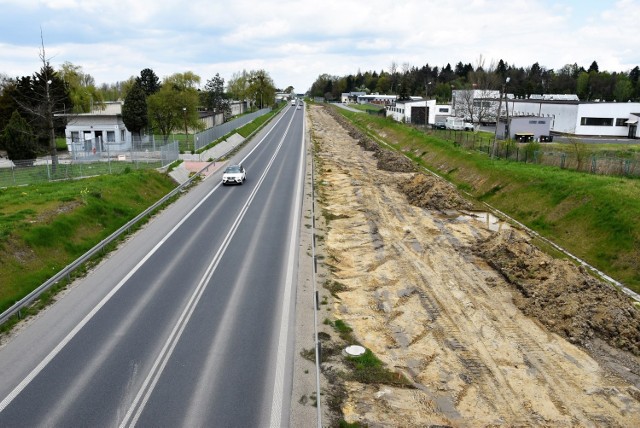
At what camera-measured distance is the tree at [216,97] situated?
103800 millimetres

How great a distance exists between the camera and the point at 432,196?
32.6m

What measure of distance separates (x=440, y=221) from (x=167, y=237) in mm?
15350

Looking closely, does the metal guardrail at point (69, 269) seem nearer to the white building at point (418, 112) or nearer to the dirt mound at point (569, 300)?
the dirt mound at point (569, 300)

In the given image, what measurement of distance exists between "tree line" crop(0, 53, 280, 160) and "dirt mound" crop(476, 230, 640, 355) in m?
33.4

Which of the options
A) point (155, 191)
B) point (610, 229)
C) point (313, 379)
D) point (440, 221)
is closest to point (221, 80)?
point (155, 191)

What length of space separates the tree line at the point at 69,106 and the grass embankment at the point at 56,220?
29.1 feet

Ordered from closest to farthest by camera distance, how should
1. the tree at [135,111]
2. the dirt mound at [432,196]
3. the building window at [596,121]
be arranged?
1. the dirt mound at [432,196]
2. the tree at [135,111]
3. the building window at [596,121]

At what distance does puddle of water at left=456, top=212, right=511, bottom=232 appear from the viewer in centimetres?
2795

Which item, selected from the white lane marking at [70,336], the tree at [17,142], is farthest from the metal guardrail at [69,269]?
the tree at [17,142]

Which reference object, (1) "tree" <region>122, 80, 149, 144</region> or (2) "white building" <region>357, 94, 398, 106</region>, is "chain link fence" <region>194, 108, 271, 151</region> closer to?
(1) "tree" <region>122, 80, 149, 144</region>

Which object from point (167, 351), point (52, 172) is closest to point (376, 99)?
point (52, 172)

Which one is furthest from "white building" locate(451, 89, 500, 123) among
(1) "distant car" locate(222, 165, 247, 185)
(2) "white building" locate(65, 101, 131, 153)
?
(2) "white building" locate(65, 101, 131, 153)

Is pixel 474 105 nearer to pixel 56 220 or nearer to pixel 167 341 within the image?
pixel 56 220

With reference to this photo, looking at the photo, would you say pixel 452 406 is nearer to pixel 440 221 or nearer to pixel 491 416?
pixel 491 416
